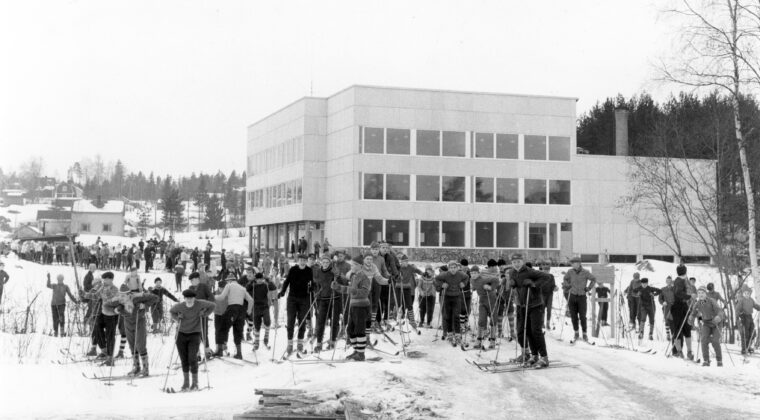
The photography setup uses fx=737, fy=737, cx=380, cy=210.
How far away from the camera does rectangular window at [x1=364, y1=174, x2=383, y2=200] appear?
47.7 metres

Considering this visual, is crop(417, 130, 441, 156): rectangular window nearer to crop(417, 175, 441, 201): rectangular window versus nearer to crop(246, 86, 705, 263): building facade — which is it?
crop(246, 86, 705, 263): building facade

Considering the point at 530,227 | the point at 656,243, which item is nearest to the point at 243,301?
the point at 530,227

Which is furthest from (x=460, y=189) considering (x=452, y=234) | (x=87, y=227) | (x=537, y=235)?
(x=87, y=227)

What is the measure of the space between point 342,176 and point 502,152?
10816mm

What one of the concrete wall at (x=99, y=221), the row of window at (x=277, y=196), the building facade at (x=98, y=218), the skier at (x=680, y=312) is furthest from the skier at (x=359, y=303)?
the building facade at (x=98, y=218)

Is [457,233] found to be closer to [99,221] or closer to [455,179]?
[455,179]

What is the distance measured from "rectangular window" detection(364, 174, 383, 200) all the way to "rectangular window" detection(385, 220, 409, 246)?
1.83 m

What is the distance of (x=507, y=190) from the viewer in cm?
4941

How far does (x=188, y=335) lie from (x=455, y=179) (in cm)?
3658

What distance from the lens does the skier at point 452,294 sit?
54.2ft

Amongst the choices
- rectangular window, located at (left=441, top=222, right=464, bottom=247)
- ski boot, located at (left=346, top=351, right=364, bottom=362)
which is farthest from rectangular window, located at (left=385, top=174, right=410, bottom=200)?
ski boot, located at (left=346, top=351, right=364, bottom=362)

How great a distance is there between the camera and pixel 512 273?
14.6 meters

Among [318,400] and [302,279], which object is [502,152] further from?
[318,400]

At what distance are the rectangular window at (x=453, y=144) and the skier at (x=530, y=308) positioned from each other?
34364 mm
